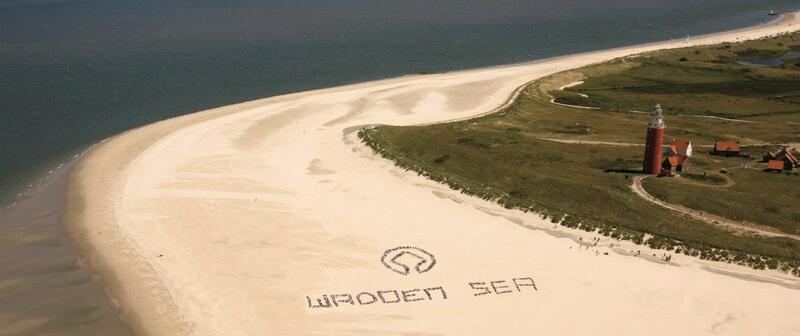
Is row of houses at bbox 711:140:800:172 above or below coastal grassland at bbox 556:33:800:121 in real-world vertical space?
below

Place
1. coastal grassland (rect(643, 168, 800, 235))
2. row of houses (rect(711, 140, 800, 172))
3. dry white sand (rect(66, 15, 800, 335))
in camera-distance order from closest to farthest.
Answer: dry white sand (rect(66, 15, 800, 335))
coastal grassland (rect(643, 168, 800, 235))
row of houses (rect(711, 140, 800, 172))

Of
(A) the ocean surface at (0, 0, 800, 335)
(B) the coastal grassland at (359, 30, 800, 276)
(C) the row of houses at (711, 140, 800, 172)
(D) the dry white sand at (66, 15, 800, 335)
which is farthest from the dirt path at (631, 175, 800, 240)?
(A) the ocean surface at (0, 0, 800, 335)

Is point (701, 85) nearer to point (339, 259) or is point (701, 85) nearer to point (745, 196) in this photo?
point (745, 196)

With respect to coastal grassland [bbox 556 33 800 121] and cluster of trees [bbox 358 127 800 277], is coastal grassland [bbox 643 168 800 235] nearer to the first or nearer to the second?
cluster of trees [bbox 358 127 800 277]

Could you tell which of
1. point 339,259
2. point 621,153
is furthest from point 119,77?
point 339,259

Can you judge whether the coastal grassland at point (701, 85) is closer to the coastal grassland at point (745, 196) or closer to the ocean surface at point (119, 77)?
the ocean surface at point (119, 77)

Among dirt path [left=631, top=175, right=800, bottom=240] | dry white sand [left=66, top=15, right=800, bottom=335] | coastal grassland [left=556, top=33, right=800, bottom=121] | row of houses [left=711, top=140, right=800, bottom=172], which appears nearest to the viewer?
dry white sand [left=66, top=15, right=800, bottom=335]

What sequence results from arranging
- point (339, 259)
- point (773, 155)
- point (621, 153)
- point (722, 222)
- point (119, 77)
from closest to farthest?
point (339, 259) < point (722, 222) < point (773, 155) < point (621, 153) < point (119, 77)
